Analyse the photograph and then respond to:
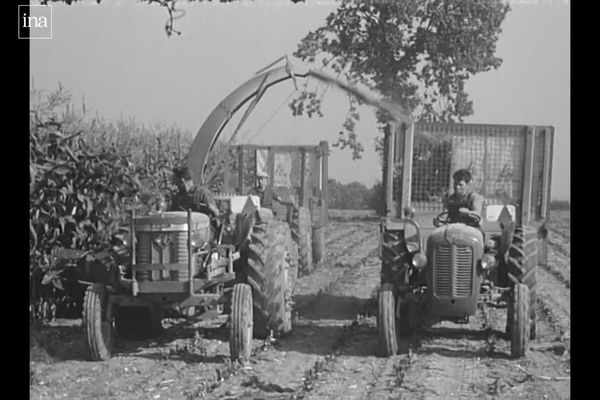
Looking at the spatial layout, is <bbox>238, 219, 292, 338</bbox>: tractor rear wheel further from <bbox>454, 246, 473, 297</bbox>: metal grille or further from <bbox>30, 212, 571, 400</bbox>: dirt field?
<bbox>454, 246, 473, 297</bbox>: metal grille

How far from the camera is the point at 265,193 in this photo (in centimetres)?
1639

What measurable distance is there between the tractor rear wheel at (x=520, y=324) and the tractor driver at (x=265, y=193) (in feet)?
25.1

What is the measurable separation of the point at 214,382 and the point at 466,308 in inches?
101

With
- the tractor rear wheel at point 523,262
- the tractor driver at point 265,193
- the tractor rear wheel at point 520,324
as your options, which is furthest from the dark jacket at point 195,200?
the tractor driver at point 265,193

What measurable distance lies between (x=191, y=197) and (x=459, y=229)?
9.00 ft

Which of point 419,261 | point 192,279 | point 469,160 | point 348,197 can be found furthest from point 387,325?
point 348,197

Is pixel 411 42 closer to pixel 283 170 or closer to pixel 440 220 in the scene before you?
pixel 283 170

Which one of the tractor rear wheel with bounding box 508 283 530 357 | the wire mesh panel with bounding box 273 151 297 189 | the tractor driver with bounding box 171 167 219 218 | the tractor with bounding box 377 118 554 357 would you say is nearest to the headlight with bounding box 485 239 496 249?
the tractor with bounding box 377 118 554 357

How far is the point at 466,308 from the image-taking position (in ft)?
28.0

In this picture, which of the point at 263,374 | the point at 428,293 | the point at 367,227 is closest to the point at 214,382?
the point at 263,374

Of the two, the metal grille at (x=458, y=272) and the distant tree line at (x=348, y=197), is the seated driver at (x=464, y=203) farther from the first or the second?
the distant tree line at (x=348, y=197)

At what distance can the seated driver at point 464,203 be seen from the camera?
9.30m

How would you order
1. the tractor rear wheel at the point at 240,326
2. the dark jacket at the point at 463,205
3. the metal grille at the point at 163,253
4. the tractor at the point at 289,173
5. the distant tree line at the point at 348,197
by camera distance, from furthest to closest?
1. the distant tree line at the point at 348,197
2. the tractor at the point at 289,173
3. the dark jacket at the point at 463,205
4. the metal grille at the point at 163,253
5. the tractor rear wheel at the point at 240,326

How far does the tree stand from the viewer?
1869 cm
